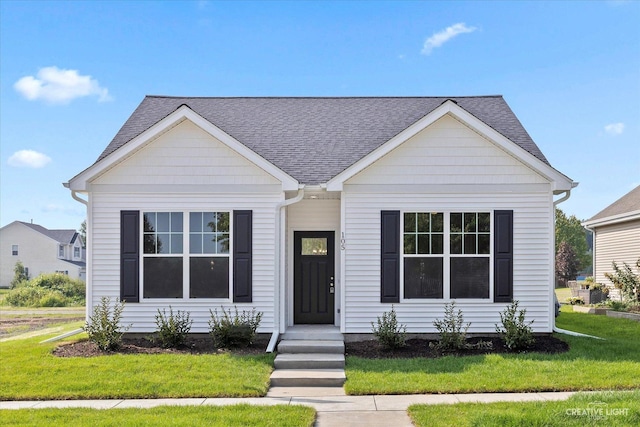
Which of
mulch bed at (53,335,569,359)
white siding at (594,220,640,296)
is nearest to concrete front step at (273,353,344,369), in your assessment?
mulch bed at (53,335,569,359)

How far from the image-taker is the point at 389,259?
36.9ft

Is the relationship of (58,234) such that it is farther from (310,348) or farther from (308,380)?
(308,380)

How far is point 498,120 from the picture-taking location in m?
13.7

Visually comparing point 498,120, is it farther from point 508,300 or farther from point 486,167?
point 508,300

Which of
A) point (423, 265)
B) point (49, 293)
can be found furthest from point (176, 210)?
point (49, 293)

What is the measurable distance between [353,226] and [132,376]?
4992 mm

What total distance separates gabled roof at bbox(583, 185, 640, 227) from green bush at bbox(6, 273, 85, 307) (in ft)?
86.4

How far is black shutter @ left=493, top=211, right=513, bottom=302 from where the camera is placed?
11.3 metres

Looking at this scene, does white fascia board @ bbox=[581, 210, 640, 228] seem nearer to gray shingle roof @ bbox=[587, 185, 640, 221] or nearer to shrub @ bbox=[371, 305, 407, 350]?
gray shingle roof @ bbox=[587, 185, 640, 221]

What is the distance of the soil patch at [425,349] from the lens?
10.2 metres

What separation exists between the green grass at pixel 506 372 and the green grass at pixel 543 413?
0.83 meters

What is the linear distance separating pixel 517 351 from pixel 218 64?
9350 mm

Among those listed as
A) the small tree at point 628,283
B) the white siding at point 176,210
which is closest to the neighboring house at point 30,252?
the white siding at point 176,210

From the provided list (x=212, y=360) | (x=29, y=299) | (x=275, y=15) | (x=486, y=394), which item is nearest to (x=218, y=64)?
(x=275, y=15)
